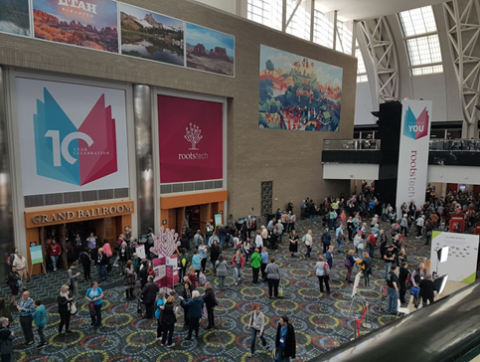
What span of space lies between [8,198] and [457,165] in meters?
24.5

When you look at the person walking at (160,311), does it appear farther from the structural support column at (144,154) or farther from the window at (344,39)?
the window at (344,39)

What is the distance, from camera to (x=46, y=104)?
1362 centimetres

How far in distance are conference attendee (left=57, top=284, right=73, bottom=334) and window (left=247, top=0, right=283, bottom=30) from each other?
18142mm

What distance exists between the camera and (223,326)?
907 cm

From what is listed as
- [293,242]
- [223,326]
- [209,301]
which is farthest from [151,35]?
[223,326]

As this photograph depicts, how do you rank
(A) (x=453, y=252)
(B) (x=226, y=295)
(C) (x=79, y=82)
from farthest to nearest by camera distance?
(C) (x=79, y=82) < (B) (x=226, y=295) < (A) (x=453, y=252)

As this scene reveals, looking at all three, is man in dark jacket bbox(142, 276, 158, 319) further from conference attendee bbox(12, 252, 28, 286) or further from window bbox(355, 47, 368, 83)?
window bbox(355, 47, 368, 83)

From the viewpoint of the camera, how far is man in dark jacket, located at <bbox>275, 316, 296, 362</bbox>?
6637mm

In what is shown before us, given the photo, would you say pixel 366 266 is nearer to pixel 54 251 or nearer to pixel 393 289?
pixel 393 289

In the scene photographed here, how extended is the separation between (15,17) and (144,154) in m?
7.07

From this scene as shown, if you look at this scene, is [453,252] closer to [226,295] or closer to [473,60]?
[226,295]

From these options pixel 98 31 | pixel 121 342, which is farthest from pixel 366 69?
pixel 121 342

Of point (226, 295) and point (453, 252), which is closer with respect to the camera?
point (453, 252)

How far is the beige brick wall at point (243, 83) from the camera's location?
528 inches
